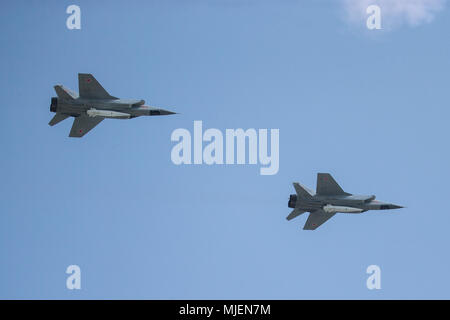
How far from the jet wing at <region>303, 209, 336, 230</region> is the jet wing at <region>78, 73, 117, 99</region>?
13.4 metres

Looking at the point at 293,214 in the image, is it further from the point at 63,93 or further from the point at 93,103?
the point at 63,93

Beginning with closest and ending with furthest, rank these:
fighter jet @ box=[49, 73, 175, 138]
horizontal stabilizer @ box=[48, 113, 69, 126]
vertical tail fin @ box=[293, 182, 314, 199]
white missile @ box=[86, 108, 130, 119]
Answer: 1. white missile @ box=[86, 108, 130, 119]
2. fighter jet @ box=[49, 73, 175, 138]
3. vertical tail fin @ box=[293, 182, 314, 199]
4. horizontal stabilizer @ box=[48, 113, 69, 126]

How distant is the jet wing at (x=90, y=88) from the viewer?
5153cm

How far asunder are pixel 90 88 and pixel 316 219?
48.7 feet

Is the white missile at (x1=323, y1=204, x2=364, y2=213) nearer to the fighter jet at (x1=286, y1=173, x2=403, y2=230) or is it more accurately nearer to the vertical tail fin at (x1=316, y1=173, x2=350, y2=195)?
the fighter jet at (x1=286, y1=173, x2=403, y2=230)

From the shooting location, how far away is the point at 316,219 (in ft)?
177

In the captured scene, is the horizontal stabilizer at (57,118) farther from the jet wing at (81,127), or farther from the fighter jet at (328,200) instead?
the fighter jet at (328,200)

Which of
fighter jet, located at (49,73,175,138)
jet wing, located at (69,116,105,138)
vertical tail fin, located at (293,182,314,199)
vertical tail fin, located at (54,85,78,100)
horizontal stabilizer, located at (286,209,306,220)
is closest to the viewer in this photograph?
fighter jet, located at (49,73,175,138)

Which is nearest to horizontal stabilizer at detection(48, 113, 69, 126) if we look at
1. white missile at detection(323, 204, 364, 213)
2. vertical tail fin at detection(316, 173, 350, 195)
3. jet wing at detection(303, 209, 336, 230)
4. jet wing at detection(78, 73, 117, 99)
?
jet wing at detection(78, 73, 117, 99)

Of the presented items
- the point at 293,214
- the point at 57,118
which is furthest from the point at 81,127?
the point at 293,214

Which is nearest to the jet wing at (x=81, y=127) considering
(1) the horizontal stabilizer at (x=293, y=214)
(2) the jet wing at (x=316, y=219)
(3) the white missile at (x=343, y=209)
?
(1) the horizontal stabilizer at (x=293, y=214)

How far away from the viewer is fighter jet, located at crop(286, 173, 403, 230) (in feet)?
169
